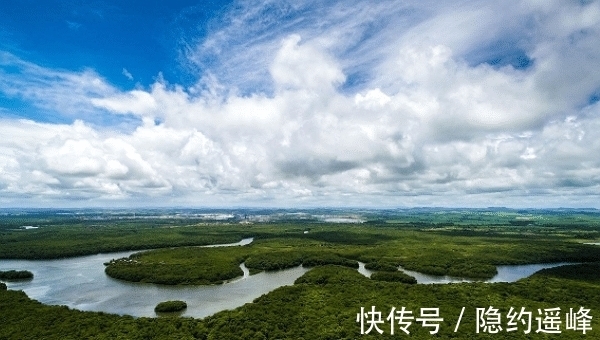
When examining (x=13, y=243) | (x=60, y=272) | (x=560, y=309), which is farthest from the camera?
(x=13, y=243)

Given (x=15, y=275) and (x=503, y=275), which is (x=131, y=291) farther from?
(x=503, y=275)

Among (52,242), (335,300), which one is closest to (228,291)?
(335,300)

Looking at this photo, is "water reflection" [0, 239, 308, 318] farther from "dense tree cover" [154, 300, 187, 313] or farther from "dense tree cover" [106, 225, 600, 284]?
"dense tree cover" [106, 225, 600, 284]

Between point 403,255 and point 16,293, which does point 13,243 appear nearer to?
point 16,293

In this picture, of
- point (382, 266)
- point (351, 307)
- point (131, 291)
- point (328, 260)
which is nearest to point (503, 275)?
point (382, 266)

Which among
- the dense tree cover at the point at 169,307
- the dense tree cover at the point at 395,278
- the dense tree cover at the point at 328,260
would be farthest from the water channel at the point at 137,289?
the dense tree cover at the point at 395,278

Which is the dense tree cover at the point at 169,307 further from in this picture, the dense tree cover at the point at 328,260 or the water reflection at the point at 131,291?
the dense tree cover at the point at 328,260
